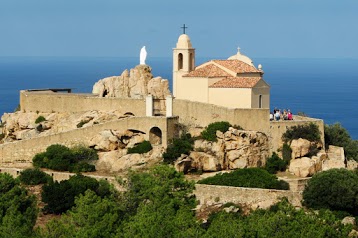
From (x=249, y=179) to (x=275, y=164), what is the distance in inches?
106

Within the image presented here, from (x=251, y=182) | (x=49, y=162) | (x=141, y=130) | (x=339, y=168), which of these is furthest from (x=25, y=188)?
(x=339, y=168)

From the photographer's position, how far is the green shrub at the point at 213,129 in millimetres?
44375

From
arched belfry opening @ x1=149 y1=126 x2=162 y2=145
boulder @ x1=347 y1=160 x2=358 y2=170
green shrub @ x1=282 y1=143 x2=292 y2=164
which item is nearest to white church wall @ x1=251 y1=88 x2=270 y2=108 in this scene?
green shrub @ x1=282 y1=143 x2=292 y2=164

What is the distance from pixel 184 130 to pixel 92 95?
6222 millimetres

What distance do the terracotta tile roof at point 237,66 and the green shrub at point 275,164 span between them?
5145mm

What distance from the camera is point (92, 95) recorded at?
50031mm

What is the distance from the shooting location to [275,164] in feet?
145

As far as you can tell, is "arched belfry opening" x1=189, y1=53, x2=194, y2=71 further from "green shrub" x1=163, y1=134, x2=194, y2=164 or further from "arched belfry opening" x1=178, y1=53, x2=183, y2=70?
"green shrub" x1=163, y1=134, x2=194, y2=164

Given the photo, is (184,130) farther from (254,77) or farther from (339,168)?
(339,168)

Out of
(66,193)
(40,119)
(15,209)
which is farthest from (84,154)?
(15,209)

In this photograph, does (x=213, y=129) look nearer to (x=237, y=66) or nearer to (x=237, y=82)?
(x=237, y=82)

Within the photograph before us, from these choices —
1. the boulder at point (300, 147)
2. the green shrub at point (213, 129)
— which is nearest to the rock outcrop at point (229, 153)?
the green shrub at point (213, 129)

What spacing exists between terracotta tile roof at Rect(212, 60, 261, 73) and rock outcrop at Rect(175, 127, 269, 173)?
4.43 meters

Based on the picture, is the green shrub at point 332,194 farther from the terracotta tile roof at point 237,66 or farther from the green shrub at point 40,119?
the green shrub at point 40,119
